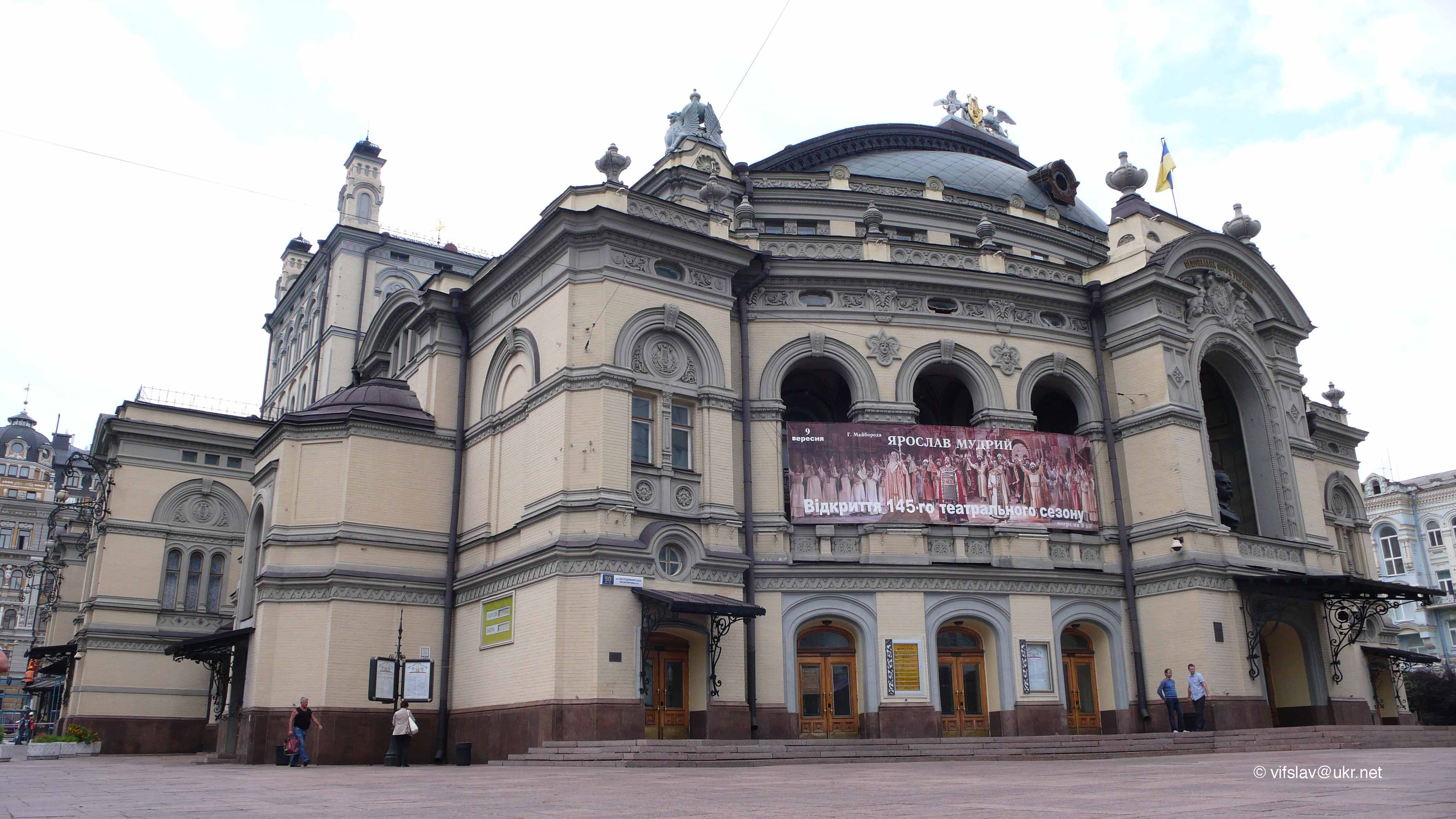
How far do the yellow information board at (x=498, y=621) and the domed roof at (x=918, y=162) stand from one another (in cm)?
1806

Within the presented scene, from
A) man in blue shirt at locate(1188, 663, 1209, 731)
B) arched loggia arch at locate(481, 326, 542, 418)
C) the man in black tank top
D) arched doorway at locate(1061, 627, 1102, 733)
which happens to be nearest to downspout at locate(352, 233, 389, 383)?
arched loggia arch at locate(481, 326, 542, 418)

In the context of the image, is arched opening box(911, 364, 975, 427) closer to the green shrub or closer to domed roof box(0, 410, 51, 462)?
the green shrub

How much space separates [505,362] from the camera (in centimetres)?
2850

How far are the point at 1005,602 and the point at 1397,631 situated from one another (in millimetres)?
22539

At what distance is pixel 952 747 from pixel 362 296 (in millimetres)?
34016

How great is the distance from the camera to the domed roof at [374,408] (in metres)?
28.6

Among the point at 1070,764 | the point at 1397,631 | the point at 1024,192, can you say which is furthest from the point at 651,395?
the point at 1397,631

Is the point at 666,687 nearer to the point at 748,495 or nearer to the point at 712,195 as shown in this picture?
the point at 748,495

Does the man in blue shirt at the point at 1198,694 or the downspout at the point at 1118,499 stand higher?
the downspout at the point at 1118,499

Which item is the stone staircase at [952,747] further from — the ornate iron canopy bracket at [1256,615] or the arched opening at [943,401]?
the arched opening at [943,401]

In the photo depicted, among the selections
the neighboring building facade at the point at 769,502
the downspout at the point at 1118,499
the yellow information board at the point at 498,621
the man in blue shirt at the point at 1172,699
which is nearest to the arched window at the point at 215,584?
the neighboring building facade at the point at 769,502

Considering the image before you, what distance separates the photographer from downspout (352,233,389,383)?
45.9 meters

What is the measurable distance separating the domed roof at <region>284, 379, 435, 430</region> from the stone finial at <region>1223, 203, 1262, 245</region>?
24.8m

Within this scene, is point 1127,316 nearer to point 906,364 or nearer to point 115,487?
point 906,364
